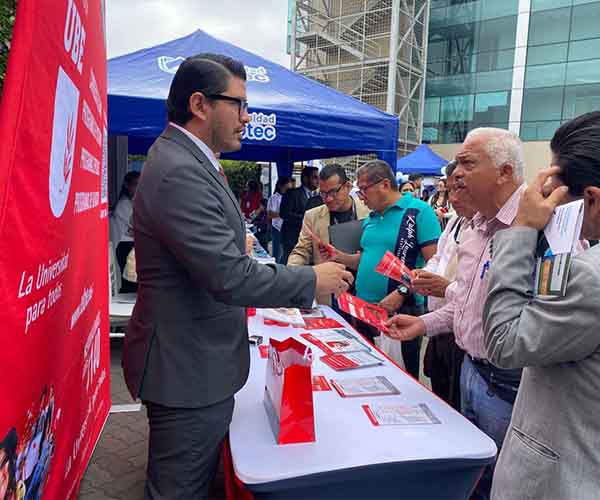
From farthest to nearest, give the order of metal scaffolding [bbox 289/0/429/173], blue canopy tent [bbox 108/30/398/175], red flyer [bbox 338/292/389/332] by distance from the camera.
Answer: metal scaffolding [bbox 289/0/429/173] < blue canopy tent [bbox 108/30/398/175] < red flyer [bbox 338/292/389/332]

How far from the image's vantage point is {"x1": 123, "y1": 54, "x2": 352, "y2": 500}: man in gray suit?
136 cm

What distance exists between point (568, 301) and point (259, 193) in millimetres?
9927

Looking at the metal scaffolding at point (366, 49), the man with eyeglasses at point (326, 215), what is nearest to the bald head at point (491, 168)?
the man with eyeglasses at point (326, 215)

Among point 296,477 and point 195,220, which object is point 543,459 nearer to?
point 296,477

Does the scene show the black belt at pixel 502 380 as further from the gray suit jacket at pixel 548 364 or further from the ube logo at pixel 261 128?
the ube logo at pixel 261 128

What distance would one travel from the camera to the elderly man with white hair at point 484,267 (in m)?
1.66

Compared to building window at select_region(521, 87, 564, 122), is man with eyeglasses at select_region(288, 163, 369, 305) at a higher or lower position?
lower

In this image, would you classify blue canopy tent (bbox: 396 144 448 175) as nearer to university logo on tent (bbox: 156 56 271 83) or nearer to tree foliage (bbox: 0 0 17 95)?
university logo on tent (bbox: 156 56 271 83)

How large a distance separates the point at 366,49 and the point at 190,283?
2320 centimetres

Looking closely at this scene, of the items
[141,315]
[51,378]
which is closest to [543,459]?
[141,315]

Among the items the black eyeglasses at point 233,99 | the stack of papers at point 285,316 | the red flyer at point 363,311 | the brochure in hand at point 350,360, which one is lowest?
the brochure in hand at point 350,360

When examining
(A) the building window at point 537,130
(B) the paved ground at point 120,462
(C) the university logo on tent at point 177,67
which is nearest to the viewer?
(B) the paved ground at point 120,462

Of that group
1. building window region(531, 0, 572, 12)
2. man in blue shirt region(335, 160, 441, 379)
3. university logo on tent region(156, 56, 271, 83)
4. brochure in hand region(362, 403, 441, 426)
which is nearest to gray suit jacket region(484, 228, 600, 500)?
brochure in hand region(362, 403, 441, 426)

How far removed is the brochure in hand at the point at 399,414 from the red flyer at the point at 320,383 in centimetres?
20
